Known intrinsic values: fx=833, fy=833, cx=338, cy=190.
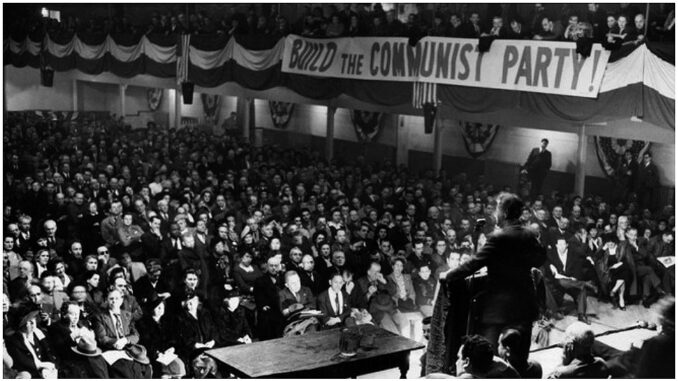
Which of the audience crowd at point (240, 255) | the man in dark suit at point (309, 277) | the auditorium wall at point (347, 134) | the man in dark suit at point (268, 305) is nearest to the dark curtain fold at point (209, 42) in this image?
the audience crowd at point (240, 255)

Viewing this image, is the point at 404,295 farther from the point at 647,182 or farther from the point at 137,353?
the point at 647,182

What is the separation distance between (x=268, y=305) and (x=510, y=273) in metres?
3.83

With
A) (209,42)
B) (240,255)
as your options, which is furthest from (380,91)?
(240,255)

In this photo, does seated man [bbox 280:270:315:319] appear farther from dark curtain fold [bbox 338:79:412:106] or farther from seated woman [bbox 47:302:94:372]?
dark curtain fold [bbox 338:79:412:106]

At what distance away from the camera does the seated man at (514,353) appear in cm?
533

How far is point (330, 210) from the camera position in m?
12.8

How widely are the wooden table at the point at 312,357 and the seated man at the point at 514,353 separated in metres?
1.47

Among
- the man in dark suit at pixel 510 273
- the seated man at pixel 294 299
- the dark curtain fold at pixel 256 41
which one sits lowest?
the seated man at pixel 294 299

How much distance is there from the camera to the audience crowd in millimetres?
7840

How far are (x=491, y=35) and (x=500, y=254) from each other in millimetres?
8340

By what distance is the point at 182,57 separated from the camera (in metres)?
19.2

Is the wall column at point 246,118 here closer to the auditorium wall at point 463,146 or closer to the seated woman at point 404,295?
the auditorium wall at point 463,146

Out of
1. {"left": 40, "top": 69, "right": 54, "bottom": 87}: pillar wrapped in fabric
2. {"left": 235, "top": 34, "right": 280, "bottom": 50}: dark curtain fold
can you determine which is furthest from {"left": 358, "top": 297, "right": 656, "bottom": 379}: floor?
{"left": 40, "top": 69, "right": 54, "bottom": 87}: pillar wrapped in fabric

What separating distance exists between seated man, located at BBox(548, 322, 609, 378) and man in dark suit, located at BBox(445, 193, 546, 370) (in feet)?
1.07
